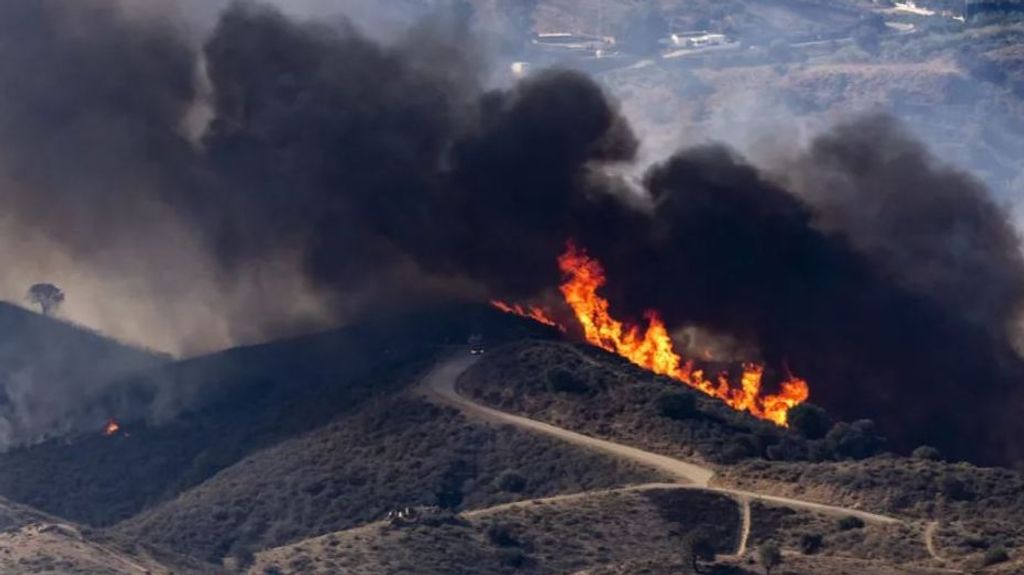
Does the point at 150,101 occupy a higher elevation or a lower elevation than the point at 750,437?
higher

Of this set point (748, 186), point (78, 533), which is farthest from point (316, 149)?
point (78, 533)

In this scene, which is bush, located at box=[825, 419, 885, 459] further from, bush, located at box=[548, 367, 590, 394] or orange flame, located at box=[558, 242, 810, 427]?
bush, located at box=[548, 367, 590, 394]

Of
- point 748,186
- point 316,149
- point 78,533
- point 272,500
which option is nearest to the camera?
point 78,533

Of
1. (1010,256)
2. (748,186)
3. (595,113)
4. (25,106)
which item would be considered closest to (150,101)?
(25,106)

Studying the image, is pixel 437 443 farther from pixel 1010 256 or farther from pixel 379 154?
pixel 1010 256

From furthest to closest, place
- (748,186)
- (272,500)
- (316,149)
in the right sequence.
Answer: (316,149), (748,186), (272,500)

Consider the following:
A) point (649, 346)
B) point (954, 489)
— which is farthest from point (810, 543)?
point (649, 346)

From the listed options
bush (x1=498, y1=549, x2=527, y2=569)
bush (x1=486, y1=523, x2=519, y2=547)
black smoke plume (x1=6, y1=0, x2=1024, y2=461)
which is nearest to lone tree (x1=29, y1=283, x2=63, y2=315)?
black smoke plume (x1=6, y1=0, x2=1024, y2=461)

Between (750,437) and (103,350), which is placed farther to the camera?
(103,350)
